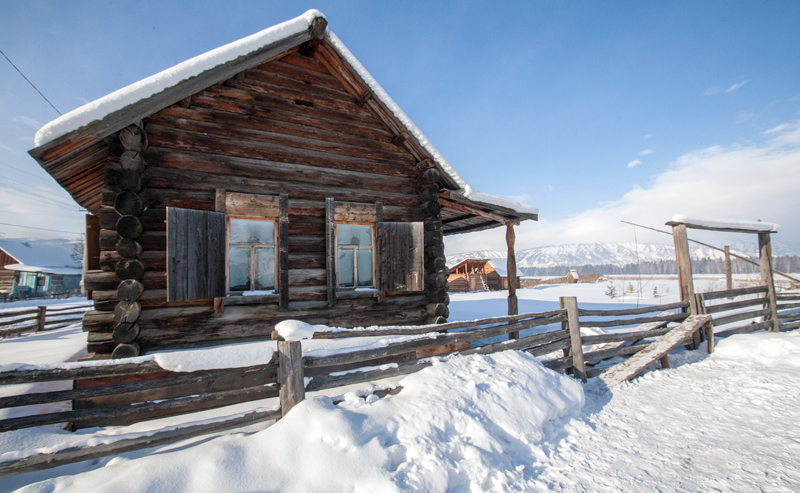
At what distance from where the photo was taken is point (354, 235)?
276 inches

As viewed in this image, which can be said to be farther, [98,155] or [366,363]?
[366,363]

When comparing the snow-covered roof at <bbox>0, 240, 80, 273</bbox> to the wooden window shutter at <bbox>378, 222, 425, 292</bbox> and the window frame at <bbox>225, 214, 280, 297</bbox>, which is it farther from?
the wooden window shutter at <bbox>378, 222, 425, 292</bbox>

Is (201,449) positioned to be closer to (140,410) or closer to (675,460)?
(140,410)

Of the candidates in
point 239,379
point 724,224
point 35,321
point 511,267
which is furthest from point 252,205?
point 35,321

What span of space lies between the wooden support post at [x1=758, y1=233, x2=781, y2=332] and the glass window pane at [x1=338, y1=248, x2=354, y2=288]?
990 cm

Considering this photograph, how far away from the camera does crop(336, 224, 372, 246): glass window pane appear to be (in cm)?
695

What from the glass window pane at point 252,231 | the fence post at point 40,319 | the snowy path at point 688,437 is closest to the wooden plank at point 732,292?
the snowy path at point 688,437

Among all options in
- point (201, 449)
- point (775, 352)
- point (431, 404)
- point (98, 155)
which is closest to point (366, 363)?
point (431, 404)

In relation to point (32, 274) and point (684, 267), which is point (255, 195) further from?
point (32, 274)

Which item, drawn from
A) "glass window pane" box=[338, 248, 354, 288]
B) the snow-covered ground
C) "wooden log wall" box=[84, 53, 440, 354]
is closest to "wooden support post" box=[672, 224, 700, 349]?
the snow-covered ground

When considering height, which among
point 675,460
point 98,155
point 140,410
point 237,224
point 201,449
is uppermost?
point 98,155

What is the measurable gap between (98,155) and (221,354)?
4.07 meters

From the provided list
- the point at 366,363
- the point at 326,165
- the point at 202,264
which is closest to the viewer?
the point at 202,264

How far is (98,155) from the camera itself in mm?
5102
